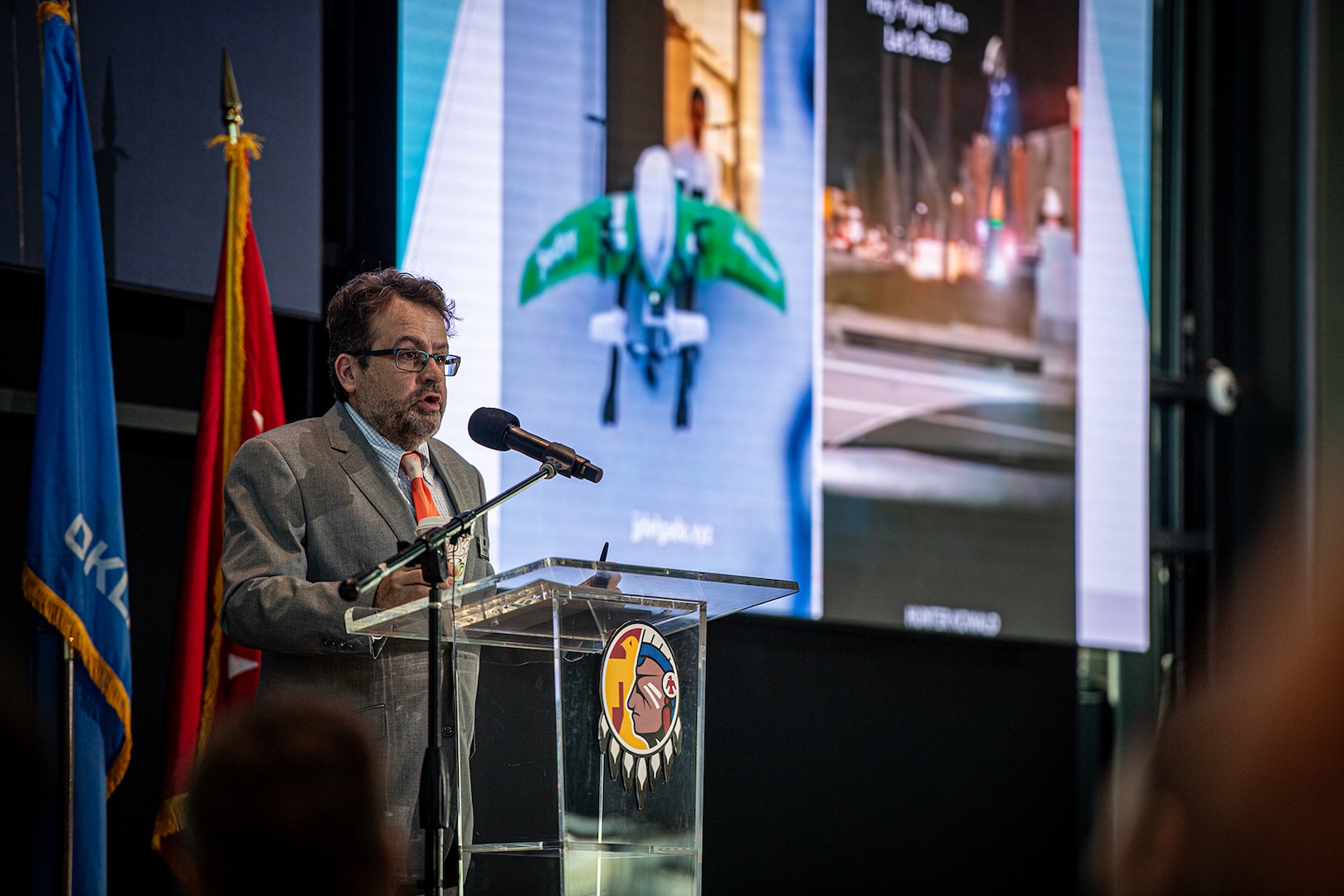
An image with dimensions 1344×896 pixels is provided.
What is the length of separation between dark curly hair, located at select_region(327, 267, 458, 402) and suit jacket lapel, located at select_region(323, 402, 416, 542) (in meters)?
0.10

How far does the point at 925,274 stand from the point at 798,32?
0.90 metres

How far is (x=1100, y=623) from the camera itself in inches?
216

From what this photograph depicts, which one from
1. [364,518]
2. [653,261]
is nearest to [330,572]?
[364,518]

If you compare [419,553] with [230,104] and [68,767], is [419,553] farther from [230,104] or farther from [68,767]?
[230,104]

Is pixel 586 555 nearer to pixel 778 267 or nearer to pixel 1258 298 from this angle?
pixel 778 267

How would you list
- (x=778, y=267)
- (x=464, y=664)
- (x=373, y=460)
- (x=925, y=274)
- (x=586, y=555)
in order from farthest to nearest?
(x=925, y=274)
(x=778, y=267)
(x=586, y=555)
(x=373, y=460)
(x=464, y=664)

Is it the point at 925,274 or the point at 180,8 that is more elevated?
the point at 180,8

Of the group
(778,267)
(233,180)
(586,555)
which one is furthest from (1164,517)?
(233,180)

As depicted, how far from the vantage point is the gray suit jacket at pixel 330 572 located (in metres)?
2.58

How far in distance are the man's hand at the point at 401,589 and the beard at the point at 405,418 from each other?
445 millimetres

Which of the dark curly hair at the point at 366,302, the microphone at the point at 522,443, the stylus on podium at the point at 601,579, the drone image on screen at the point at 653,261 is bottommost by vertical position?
the stylus on podium at the point at 601,579

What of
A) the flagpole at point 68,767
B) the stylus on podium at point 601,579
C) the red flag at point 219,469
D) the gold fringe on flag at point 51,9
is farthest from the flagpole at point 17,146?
the stylus on podium at point 601,579

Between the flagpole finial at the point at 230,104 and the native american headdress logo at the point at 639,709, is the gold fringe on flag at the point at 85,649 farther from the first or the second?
the native american headdress logo at the point at 639,709

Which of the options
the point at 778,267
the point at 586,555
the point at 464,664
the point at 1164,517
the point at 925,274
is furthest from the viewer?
the point at 1164,517
